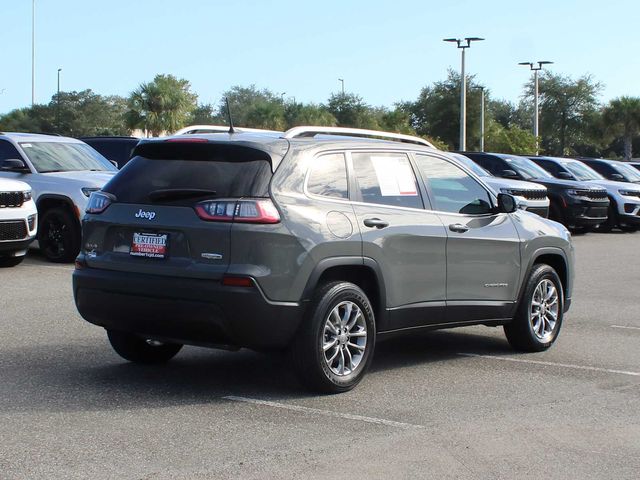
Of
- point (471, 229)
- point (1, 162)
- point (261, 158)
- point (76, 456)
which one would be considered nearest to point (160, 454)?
point (76, 456)

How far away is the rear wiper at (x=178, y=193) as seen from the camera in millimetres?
6945

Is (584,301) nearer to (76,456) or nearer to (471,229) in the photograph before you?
(471,229)

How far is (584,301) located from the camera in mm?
12703

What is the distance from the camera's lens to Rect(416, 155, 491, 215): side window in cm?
810

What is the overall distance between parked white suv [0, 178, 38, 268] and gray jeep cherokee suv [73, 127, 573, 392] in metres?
6.86

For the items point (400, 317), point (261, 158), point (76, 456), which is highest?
point (261, 158)

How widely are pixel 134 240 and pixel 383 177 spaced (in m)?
1.83

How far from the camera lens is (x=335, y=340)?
7094mm

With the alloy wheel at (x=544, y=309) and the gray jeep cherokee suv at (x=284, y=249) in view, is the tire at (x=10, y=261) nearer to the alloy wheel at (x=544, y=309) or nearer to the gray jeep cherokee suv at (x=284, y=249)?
the gray jeep cherokee suv at (x=284, y=249)

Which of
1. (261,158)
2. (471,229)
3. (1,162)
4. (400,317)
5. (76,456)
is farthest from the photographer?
(1,162)

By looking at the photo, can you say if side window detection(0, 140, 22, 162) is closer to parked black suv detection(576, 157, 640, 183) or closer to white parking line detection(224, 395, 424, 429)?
white parking line detection(224, 395, 424, 429)

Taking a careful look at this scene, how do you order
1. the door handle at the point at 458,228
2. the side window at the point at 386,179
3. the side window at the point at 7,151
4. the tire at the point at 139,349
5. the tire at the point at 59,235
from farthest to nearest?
the side window at the point at 7,151 → the tire at the point at 59,235 → the door handle at the point at 458,228 → the tire at the point at 139,349 → the side window at the point at 386,179

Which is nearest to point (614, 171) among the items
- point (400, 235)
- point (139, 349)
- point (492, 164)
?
point (492, 164)

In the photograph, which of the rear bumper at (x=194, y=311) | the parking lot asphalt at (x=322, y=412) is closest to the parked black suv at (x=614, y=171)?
the parking lot asphalt at (x=322, y=412)
